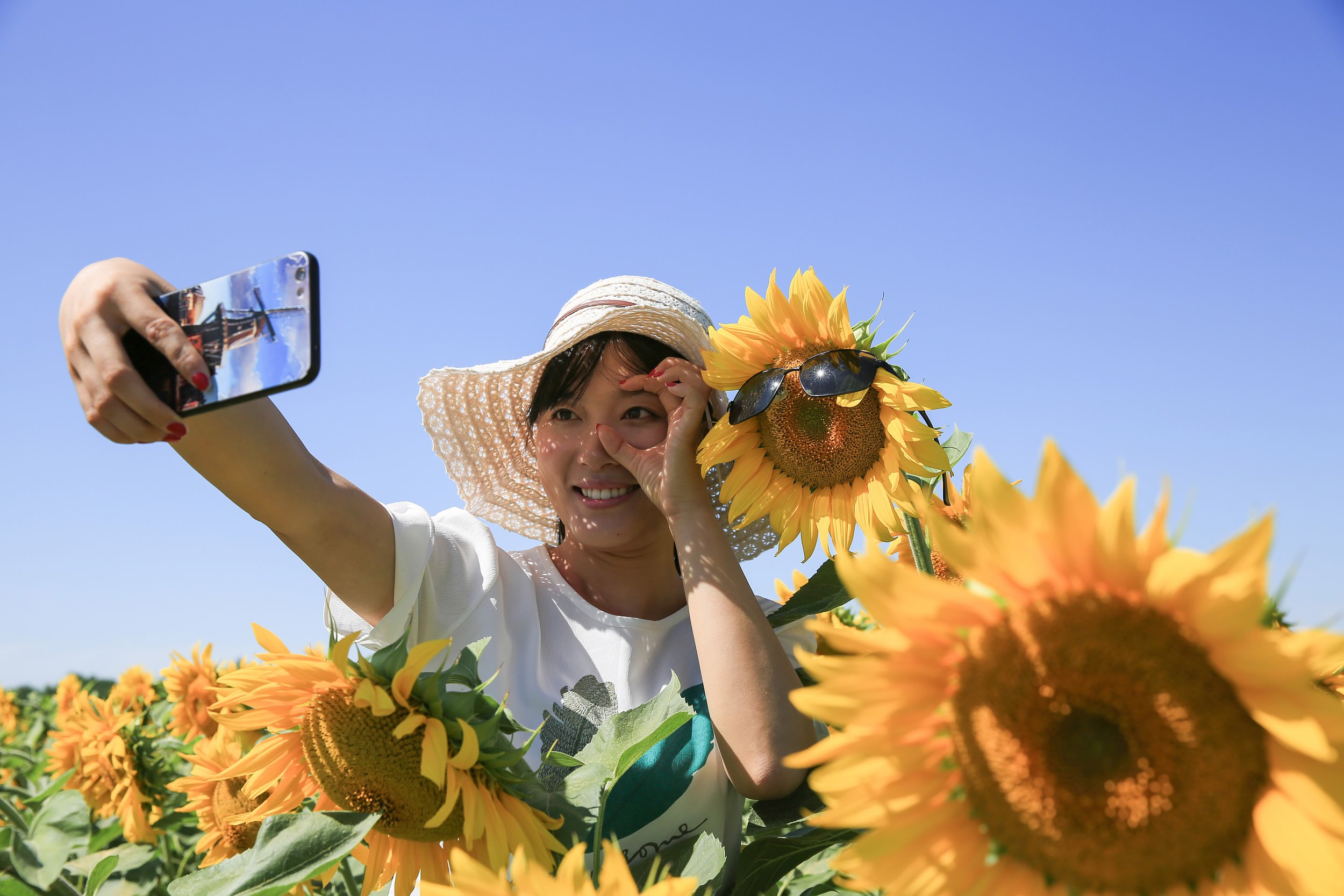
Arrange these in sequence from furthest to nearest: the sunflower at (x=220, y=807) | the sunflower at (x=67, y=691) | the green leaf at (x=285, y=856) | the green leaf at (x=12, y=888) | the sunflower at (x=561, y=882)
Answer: the sunflower at (x=67, y=691) → the sunflower at (x=220, y=807) → the green leaf at (x=12, y=888) → the green leaf at (x=285, y=856) → the sunflower at (x=561, y=882)

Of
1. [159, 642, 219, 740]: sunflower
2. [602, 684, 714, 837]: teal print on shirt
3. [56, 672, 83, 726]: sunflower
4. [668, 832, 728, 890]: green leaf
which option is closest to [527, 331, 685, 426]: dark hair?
[602, 684, 714, 837]: teal print on shirt

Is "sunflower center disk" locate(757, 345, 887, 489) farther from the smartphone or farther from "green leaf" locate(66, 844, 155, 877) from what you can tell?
"green leaf" locate(66, 844, 155, 877)

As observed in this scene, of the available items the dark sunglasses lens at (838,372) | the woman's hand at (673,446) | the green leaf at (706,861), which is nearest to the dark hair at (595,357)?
the woman's hand at (673,446)

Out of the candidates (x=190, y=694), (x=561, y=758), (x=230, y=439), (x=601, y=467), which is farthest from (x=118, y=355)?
(x=190, y=694)

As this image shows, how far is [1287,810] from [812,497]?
1244mm

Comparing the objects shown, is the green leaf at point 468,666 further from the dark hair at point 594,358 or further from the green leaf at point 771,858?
the dark hair at point 594,358

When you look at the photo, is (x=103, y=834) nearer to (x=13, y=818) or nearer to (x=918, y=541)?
(x=13, y=818)

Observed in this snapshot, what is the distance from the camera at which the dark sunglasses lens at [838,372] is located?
1.70m

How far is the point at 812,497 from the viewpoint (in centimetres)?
190

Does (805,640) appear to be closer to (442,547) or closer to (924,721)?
(442,547)

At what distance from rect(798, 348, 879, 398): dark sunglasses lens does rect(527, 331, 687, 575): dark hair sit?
2.19 feet

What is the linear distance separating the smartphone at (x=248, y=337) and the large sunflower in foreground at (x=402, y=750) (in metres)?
0.36

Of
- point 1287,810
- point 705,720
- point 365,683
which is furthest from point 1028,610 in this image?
point 705,720

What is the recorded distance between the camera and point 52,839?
1802mm
